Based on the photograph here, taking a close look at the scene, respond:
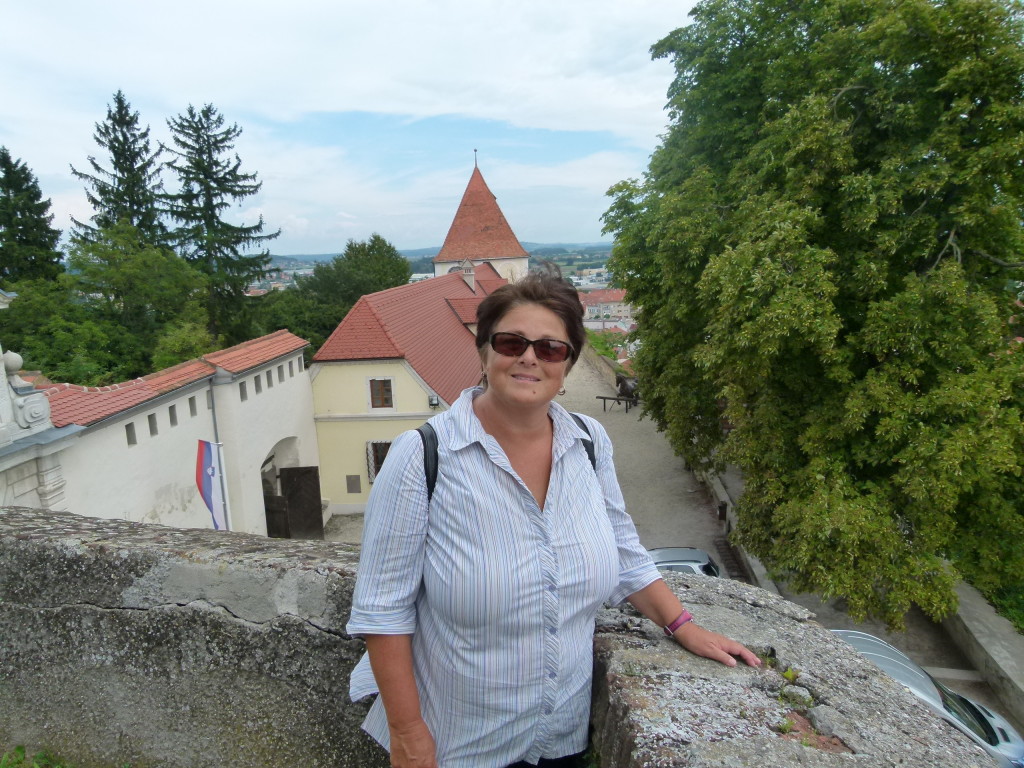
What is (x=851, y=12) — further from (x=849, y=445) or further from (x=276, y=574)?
(x=276, y=574)

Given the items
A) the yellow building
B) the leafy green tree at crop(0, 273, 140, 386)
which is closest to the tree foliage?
the leafy green tree at crop(0, 273, 140, 386)

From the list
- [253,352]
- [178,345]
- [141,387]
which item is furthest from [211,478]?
[178,345]

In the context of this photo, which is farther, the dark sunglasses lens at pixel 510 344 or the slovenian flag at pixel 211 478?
the slovenian flag at pixel 211 478

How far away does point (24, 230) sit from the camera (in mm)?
29766

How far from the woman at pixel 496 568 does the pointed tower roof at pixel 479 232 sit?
53237mm

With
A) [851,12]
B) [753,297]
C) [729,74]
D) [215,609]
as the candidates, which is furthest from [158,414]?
[851,12]

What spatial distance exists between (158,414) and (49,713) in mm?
10786

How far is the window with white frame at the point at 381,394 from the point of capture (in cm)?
1930

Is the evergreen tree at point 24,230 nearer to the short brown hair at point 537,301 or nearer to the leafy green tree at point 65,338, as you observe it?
the leafy green tree at point 65,338

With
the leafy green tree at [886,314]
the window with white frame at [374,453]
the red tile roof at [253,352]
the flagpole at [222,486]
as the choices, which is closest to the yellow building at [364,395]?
the window with white frame at [374,453]

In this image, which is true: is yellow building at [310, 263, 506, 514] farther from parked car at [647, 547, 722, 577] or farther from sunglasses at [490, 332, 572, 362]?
sunglasses at [490, 332, 572, 362]

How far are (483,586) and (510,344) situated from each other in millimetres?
647

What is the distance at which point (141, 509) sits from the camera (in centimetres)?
1198

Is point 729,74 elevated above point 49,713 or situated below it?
above
